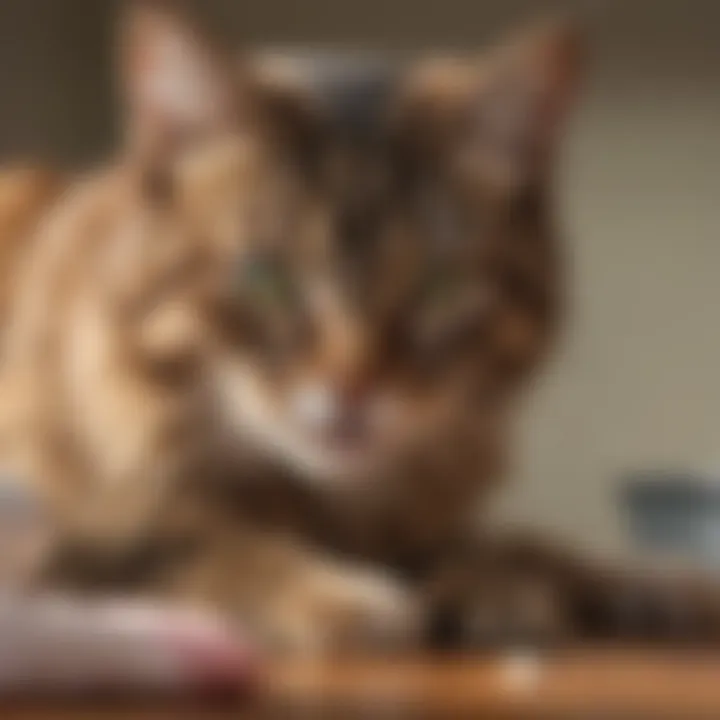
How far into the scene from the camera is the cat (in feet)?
3.21

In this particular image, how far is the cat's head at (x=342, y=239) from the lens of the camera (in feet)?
3.27

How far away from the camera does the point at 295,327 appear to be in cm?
100

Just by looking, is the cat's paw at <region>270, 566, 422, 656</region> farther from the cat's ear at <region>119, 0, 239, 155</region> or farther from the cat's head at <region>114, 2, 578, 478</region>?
the cat's ear at <region>119, 0, 239, 155</region>

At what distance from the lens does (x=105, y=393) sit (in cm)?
107

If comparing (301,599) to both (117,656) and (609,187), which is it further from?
(609,187)

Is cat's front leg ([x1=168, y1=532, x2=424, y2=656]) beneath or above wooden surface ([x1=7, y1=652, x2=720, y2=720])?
above

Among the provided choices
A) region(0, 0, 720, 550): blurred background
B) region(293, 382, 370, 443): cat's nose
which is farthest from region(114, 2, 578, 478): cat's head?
region(0, 0, 720, 550): blurred background

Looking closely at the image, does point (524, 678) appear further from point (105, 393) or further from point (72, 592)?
point (105, 393)

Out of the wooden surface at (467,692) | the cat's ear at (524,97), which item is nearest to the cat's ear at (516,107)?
the cat's ear at (524,97)

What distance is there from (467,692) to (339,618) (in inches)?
6.7

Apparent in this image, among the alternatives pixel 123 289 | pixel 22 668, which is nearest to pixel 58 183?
pixel 123 289

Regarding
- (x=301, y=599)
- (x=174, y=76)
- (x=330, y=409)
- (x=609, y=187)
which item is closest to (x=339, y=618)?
(x=301, y=599)

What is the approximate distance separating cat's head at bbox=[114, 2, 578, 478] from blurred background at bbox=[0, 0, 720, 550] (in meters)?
0.63

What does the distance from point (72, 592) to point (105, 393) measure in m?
0.24
